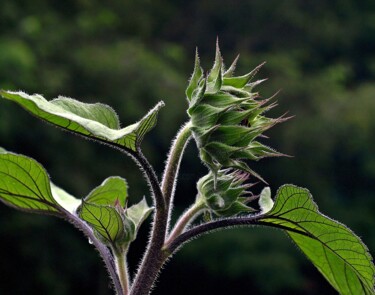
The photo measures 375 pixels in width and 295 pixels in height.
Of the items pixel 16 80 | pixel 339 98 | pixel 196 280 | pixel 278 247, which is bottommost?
pixel 196 280

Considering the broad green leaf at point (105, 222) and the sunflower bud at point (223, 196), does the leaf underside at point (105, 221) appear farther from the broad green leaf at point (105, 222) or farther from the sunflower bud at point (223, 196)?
the sunflower bud at point (223, 196)

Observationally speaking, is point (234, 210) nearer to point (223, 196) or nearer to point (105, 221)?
point (223, 196)

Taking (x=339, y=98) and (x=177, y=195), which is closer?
(x=177, y=195)

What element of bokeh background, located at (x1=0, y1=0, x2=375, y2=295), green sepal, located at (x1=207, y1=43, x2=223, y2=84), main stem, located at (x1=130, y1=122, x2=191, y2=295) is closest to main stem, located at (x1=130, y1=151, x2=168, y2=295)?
main stem, located at (x1=130, y1=122, x2=191, y2=295)

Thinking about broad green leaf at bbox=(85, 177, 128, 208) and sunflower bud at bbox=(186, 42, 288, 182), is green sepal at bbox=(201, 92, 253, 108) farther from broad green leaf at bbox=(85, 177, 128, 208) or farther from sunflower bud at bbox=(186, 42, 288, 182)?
broad green leaf at bbox=(85, 177, 128, 208)

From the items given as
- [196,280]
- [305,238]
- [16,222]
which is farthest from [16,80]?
[305,238]

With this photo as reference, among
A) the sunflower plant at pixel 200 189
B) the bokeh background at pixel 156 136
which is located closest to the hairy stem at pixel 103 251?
the sunflower plant at pixel 200 189

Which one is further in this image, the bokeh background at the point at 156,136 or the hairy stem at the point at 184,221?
the bokeh background at the point at 156,136

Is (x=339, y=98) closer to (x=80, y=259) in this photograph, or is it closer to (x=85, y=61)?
(x=85, y=61)
